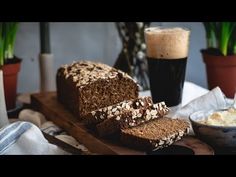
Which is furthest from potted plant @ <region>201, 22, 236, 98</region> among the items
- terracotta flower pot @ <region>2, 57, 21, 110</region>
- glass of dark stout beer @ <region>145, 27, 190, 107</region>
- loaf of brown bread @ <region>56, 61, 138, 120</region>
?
terracotta flower pot @ <region>2, 57, 21, 110</region>

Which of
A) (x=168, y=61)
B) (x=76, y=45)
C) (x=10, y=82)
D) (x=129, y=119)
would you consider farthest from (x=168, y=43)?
(x=76, y=45)

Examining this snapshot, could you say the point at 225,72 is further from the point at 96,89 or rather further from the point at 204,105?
the point at 96,89

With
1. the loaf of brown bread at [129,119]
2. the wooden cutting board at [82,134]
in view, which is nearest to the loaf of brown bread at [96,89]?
the wooden cutting board at [82,134]
